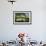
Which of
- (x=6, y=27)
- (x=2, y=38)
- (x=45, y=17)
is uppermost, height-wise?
(x=45, y=17)

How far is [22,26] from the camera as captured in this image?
5.78m

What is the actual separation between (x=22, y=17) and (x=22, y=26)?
38 centimetres

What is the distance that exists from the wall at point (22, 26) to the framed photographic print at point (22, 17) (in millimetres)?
125

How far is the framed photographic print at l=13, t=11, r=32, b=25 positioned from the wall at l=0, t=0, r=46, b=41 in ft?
0.41

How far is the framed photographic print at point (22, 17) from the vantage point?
18.9 feet

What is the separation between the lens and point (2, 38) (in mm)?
5785

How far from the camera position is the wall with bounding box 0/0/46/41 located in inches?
226

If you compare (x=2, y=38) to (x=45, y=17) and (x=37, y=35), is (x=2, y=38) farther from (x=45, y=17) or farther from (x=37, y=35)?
(x=45, y=17)

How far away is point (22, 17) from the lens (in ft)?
19.0

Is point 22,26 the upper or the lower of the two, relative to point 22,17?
lower

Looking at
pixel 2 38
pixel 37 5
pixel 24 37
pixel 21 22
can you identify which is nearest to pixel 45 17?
pixel 37 5

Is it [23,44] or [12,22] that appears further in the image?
[12,22]

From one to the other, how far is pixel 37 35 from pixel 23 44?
2.16 meters

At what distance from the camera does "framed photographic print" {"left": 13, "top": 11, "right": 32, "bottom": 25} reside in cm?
575
